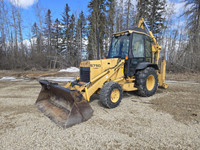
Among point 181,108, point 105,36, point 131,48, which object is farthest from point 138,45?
point 105,36

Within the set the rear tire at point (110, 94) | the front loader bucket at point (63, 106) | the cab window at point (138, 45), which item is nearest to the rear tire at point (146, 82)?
the cab window at point (138, 45)

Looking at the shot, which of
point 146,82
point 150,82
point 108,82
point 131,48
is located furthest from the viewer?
point 150,82

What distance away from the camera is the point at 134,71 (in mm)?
5000

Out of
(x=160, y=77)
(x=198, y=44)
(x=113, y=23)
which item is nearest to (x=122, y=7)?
(x=113, y=23)

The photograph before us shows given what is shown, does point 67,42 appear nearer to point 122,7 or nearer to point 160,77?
point 122,7

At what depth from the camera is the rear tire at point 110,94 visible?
147 inches

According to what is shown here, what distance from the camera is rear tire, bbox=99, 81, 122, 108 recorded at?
12.2ft

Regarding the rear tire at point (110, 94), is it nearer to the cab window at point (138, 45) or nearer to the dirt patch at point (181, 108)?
the dirt patch at point (181, 108)

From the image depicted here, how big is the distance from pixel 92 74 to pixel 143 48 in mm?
2542

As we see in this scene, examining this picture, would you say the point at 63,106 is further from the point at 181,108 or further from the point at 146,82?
the point at 181,108

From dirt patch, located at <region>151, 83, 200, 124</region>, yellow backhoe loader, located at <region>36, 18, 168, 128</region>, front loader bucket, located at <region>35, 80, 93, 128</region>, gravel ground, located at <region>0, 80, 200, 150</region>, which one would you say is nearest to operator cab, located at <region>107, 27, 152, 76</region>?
yellow backhoe loader, located at <region>36, 18, 168, 128</region>

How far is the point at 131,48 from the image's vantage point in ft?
15.8

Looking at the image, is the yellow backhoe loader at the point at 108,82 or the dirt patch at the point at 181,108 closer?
the yellow backhoe loader at the point at 108,82

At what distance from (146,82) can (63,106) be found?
10.8 feet
